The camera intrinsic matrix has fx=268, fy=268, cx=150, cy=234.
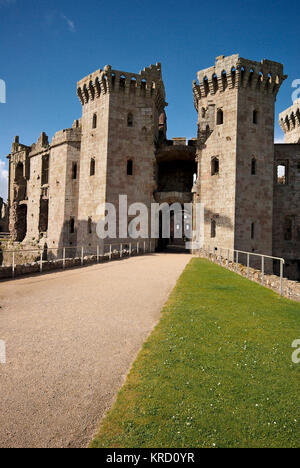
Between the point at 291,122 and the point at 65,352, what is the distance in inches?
1269

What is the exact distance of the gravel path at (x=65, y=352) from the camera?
2.89 m

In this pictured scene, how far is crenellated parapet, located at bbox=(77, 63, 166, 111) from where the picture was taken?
24.2 m

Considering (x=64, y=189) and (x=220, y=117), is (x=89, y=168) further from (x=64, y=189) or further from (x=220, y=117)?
(x=220, y=117)

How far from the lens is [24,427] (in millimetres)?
2820

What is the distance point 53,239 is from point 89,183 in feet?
23.0

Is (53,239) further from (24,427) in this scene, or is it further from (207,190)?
(24,427)

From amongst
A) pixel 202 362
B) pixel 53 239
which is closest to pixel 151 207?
pixel 53 239

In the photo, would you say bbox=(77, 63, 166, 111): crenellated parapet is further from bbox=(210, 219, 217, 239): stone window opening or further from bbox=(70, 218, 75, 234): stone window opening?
bbox=(210, 219, 217, 239): stone window opening

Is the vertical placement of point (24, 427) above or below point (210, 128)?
below

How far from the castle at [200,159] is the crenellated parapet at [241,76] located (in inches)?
3.1

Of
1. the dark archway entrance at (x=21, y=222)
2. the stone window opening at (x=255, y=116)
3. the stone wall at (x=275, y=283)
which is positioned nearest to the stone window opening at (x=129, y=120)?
the stone window opening at (x=255, y=116)

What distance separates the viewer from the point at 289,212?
82.0 feet

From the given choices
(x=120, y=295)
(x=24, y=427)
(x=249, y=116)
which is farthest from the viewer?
(x=249, y=116)

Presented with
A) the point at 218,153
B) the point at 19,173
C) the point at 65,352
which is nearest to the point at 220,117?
the point at 218,153
